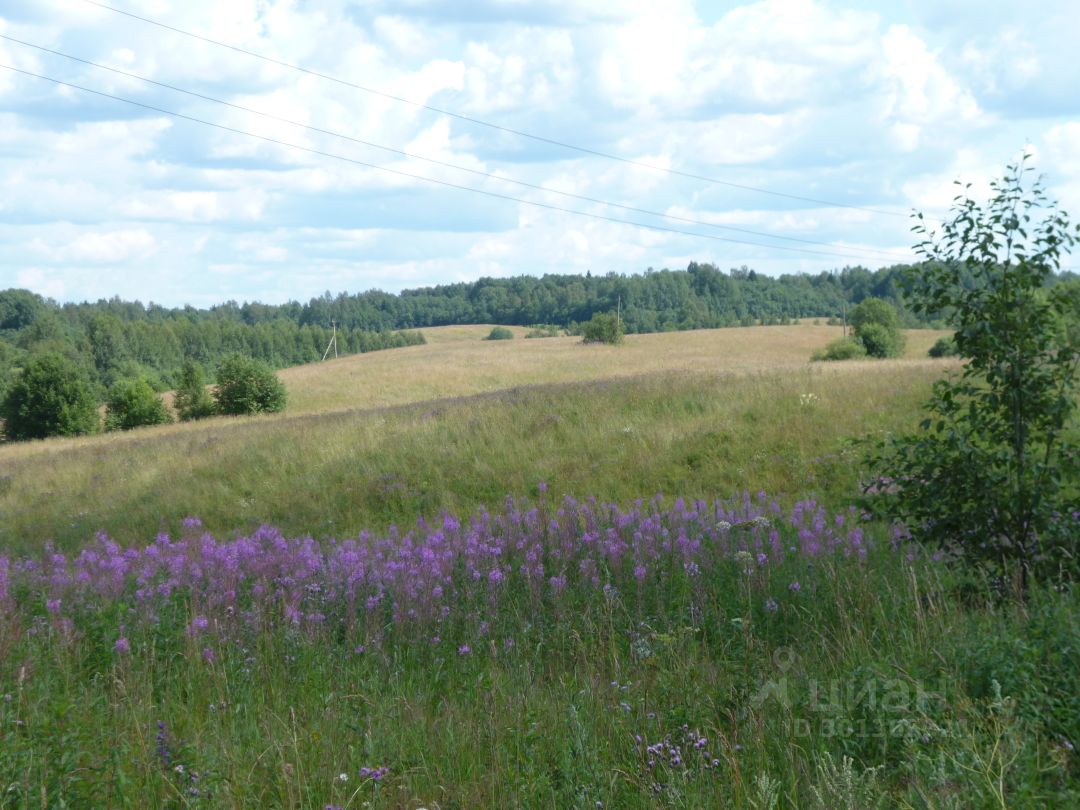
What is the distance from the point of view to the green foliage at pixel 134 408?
58.5 meters

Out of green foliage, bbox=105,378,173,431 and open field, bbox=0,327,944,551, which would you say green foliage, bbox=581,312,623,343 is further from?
open field, bbox=0,327,944,551

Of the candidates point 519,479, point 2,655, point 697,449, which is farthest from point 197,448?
point 2,655

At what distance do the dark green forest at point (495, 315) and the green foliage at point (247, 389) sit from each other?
249 ft

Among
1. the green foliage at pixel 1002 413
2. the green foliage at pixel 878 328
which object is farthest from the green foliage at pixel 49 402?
the green foliage at pixel 1002 413

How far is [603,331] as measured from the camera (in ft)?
268

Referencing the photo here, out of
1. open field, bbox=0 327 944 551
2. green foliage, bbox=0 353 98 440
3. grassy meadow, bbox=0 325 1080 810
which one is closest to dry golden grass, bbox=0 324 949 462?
green foliage, bbox=0 353 98 440

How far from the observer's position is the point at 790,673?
4.41 m

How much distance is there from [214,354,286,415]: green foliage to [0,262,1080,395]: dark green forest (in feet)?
249

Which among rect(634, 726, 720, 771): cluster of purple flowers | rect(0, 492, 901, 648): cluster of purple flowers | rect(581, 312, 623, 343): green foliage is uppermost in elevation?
rect(581, 312, 623, 343): green foliage

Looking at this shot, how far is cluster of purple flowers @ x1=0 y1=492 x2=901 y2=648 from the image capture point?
586 cm

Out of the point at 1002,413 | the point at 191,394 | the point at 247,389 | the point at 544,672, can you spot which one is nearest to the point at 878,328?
the point at 247,389

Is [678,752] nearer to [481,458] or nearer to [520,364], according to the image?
[481,458]

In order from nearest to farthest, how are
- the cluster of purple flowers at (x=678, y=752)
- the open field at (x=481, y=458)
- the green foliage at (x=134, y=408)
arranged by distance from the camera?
the cluster of purple flowers at (x=678, y=752)
the open field at (x=481, y=458)
the green foliage at (x=134, y=408)

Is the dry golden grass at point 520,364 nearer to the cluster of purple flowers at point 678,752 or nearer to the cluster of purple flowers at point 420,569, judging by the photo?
the cluster of purple flowers at point 420,569
